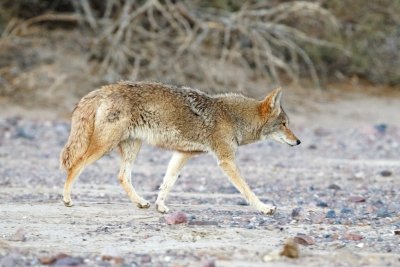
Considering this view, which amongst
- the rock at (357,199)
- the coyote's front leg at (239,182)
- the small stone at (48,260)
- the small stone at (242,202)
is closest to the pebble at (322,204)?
the rock at (357,199)

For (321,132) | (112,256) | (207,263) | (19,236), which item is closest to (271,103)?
(19,236)

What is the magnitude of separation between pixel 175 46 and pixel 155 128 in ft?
34.5

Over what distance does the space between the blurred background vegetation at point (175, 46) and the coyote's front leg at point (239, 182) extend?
891cm

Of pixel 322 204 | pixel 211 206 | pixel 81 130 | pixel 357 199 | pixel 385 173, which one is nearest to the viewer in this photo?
pixel 81 130

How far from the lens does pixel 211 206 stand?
9.27 meters

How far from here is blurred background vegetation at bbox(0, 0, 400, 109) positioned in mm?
18625

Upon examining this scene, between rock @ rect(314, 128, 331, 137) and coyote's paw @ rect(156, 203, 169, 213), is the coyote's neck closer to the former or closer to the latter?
coyote's paw @ rect(156, 203, 169, 213)

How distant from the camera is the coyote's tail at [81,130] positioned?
889 cm

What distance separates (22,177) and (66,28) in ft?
29.2

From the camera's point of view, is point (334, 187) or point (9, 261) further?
point (334, 187)

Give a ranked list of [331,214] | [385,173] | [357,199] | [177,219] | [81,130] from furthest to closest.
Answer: [385,173] < [357,199] < [81,130] < [331,214] < [177,219]

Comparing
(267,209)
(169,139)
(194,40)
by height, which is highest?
(169,139)

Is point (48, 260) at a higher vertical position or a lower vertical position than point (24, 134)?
higher

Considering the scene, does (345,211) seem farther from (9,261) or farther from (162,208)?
(9,261)
